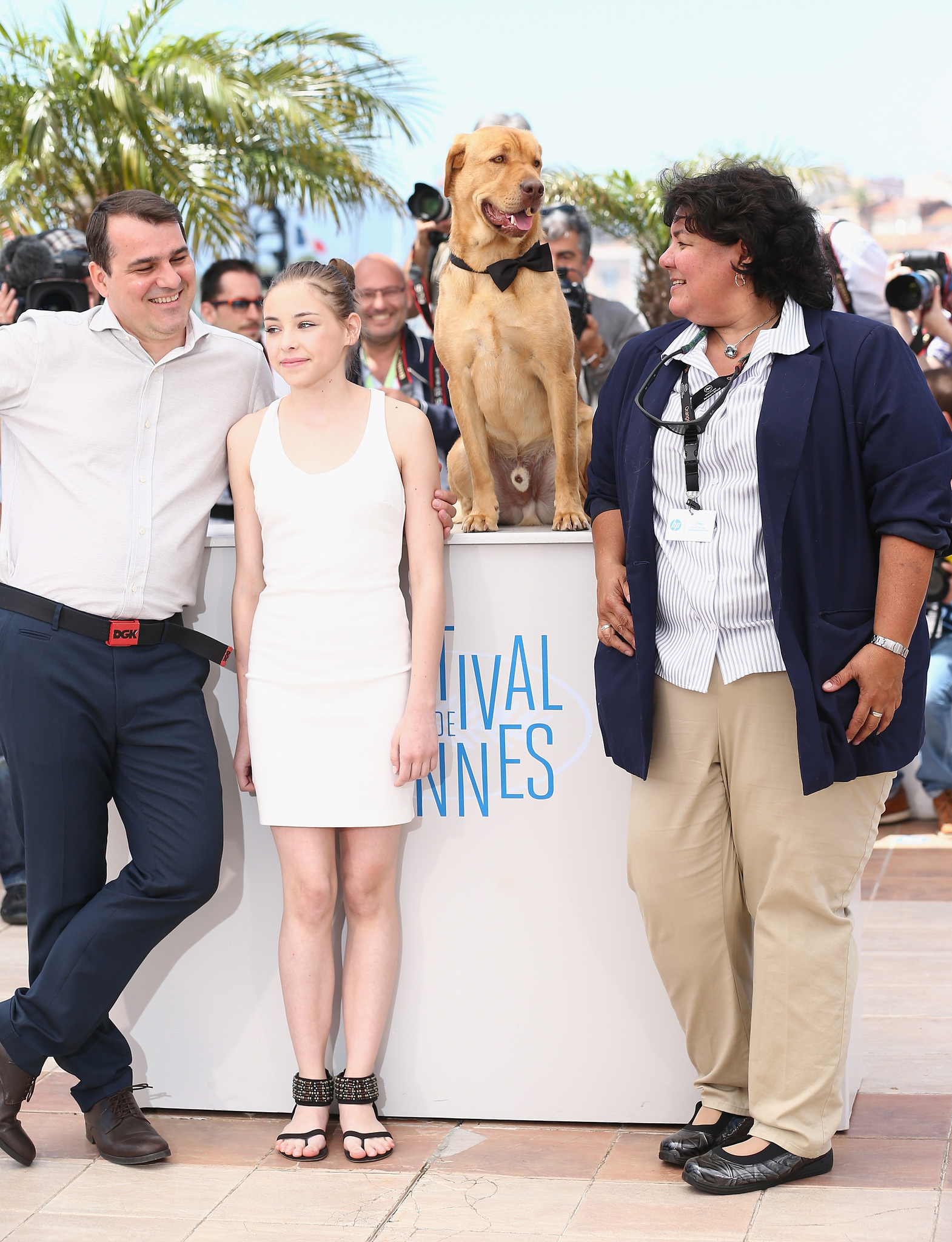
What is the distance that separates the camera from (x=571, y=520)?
9.70 feet

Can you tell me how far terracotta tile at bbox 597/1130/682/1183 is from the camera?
262 cm

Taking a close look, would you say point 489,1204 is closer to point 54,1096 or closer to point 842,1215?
point 842,1215

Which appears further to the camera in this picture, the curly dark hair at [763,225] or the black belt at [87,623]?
the black belt at [87,623]

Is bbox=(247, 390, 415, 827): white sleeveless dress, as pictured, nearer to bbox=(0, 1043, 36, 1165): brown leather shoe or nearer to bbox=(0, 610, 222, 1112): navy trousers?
bbox=(0, 610, 222, 1112): navy trousers

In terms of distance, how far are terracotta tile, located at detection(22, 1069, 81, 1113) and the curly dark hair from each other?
2.32m

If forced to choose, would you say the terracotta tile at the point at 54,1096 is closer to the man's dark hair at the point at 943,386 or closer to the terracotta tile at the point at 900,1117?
the terracotta tile at the point at 900,1117

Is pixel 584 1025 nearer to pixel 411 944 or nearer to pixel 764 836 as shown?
pixel 411 944

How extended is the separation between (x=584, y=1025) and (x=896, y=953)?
4.99ft

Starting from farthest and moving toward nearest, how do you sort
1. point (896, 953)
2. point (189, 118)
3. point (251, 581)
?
point (189, 118) < point (896, 953) < point (251, 581)

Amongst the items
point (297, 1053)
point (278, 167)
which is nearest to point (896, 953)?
point (297, 1053)

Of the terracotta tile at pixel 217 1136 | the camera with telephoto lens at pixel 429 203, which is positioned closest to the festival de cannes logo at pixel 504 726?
the terracotta tile at pixel 217 1136

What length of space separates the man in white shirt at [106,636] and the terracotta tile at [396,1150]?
264 millimetres

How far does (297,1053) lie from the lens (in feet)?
9.19

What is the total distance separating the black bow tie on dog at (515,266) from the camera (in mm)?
2875
